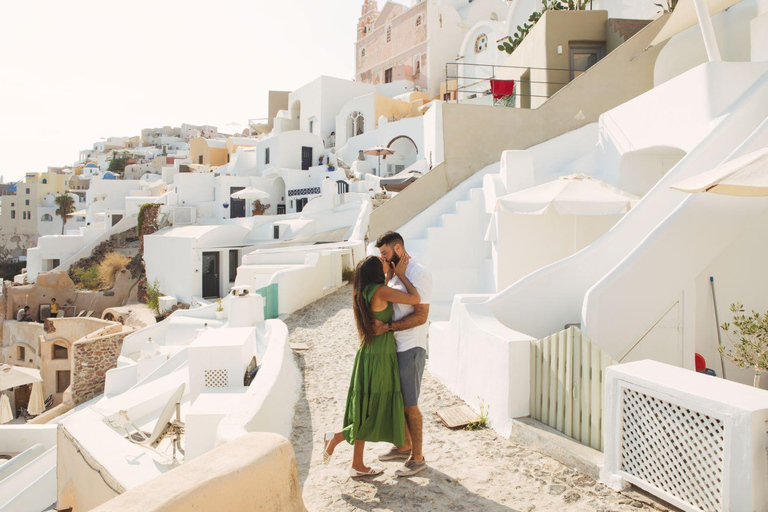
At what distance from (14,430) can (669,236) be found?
45.1 feet

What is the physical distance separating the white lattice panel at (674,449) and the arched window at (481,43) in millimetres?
35383

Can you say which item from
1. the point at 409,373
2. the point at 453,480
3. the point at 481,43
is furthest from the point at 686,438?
the point at 481,43

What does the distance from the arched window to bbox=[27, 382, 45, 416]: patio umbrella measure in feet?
106

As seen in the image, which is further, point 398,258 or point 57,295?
point 57,295

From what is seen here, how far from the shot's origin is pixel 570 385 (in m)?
4.11

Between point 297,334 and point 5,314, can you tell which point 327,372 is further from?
point 5,314

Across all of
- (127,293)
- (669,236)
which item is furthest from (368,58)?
(669,236)

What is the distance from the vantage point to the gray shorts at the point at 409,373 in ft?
11.8

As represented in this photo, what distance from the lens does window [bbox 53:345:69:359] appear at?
22766mm

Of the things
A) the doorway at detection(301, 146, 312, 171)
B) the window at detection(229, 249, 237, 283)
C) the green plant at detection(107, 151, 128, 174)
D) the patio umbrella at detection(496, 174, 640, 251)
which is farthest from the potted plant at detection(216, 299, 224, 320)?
the green plant at detection(107, 151, 128, 174)

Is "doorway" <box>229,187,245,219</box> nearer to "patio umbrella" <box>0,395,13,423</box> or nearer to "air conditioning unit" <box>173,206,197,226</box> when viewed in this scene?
"air conditioning unit" <box>173,206,197,226</box>

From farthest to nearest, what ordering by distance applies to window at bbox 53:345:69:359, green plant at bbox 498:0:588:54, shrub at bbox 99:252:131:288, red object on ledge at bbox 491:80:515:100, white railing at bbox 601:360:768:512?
shrub at bbox 99:252:131:288 → window at bbox 53:345:69:359 → green plant at bbox 498:0:588:54 → red object on ledge at bbox 491:80:515:100 → white railing at bbox 601:360:768:512

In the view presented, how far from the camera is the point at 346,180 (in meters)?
27.3

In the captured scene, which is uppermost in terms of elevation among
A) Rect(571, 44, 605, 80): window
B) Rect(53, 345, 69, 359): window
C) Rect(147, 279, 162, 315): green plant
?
A: Rect(571, 44, 605, 80): window
